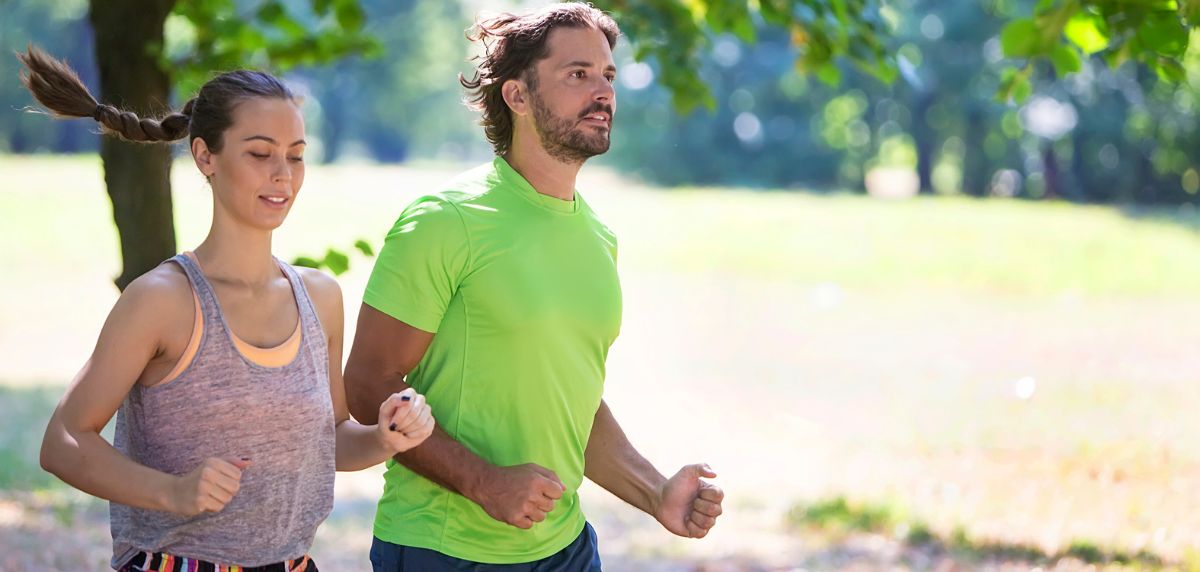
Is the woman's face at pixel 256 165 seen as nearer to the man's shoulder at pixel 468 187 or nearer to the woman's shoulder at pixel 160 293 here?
the woman's shoulder at pixel 160 293

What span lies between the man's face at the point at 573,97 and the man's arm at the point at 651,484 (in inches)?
25.4

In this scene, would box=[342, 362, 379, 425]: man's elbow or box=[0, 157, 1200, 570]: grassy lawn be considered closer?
box=[342, 362, 379, 425]: man's elbow

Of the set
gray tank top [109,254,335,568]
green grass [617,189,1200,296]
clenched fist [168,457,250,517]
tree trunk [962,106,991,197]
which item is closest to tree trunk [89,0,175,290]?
gray tank top [109,254,335,568]

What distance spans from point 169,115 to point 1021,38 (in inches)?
116

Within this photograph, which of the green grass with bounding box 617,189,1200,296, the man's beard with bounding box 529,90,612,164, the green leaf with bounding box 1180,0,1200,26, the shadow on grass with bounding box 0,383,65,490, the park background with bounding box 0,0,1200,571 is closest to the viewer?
the man's beard with bounding box 529,90,612,164

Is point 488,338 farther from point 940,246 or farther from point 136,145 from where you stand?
point 940,246

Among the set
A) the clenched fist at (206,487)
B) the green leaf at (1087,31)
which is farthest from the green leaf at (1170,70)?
the clenched fist at (206,487)

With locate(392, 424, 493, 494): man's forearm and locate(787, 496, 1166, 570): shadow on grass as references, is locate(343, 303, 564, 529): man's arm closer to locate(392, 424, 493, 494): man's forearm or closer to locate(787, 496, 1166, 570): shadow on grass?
locate(392, 424, 493, 494): man's forearm

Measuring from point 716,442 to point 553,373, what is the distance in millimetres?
7781

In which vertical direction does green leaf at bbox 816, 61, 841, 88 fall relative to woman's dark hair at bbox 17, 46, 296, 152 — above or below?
above

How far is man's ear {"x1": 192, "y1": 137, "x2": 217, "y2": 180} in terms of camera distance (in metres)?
2.35

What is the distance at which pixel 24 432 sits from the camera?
9.64m

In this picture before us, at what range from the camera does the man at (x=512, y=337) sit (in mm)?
2666

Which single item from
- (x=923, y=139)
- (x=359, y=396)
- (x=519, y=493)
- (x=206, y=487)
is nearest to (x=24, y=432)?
(x=359, y=396)
